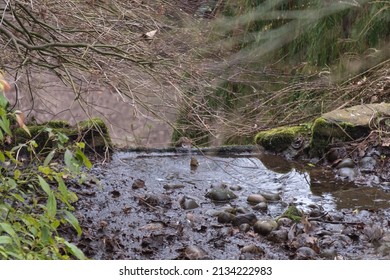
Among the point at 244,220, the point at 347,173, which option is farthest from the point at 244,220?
the point at 347,173

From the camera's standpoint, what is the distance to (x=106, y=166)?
4406 mm

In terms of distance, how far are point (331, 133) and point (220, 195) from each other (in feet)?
4.34

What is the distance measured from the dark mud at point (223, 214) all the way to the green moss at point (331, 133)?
0.28 metres

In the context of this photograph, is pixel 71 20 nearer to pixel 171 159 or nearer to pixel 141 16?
pixel 141 16

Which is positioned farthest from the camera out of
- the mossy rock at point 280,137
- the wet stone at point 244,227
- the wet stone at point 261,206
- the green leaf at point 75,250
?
the mossy rock at point 280,137

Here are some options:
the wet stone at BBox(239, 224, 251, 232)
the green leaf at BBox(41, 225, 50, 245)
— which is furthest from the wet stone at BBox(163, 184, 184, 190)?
the green leaf at BBox(41, 225, 50, 245)

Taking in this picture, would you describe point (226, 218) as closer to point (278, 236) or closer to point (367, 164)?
point (278, 236)

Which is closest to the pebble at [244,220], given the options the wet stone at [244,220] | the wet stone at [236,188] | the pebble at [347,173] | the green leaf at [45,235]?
the wet stone at [244,220]

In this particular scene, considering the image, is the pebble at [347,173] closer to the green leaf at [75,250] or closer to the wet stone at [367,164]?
the wet stone at [367,164]

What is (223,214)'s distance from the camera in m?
3.50

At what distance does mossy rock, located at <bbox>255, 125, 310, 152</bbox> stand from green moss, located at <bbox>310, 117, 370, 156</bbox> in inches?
10.3

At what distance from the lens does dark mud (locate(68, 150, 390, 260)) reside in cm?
310

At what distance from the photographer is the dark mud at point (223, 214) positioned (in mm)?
3102

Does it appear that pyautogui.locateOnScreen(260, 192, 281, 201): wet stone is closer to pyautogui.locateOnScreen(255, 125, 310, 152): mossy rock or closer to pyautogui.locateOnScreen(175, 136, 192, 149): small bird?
pyautogui.locateOnScreen(175, 136, 192, 149): small bird
